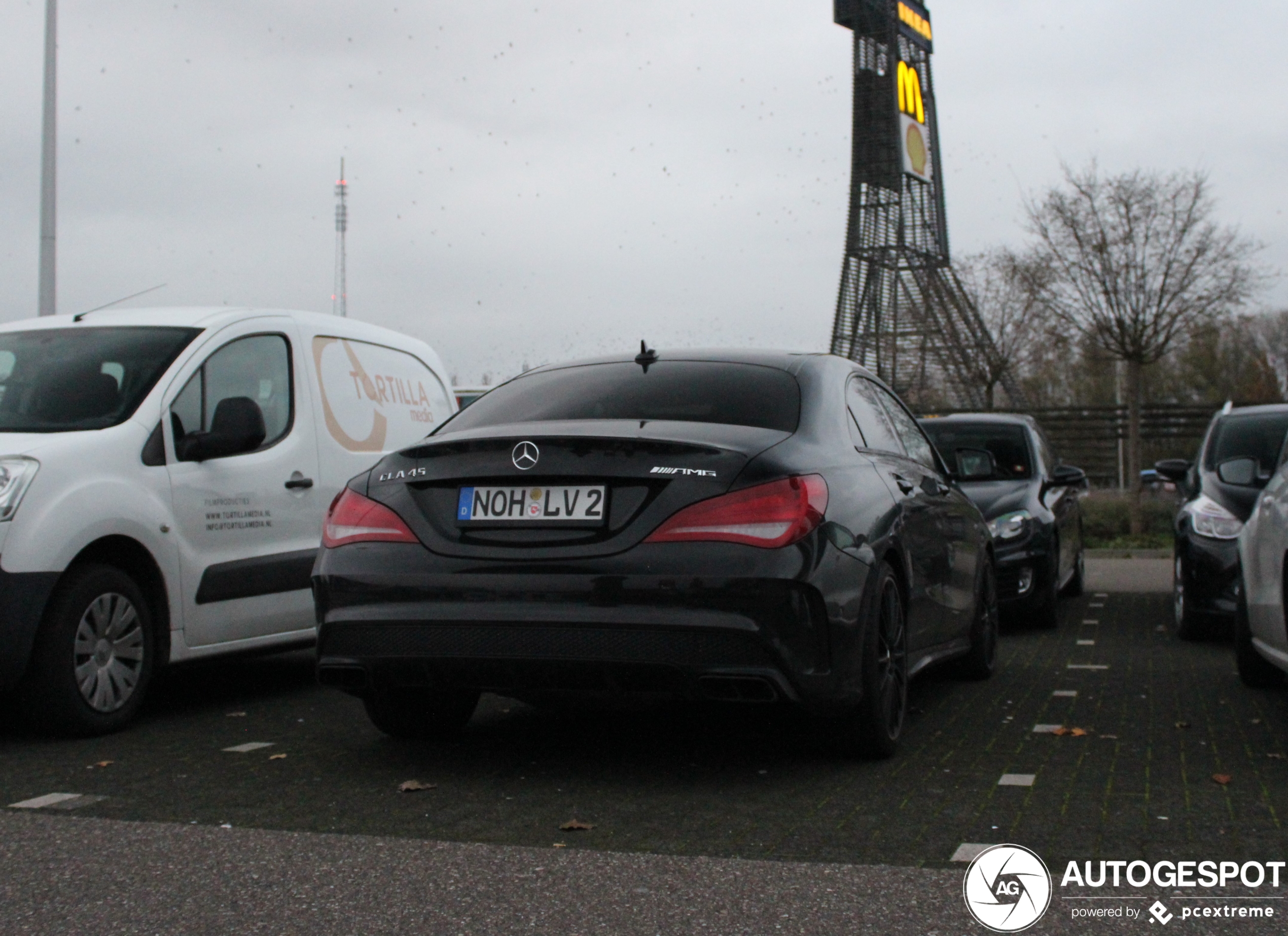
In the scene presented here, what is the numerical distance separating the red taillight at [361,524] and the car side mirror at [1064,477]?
7159mm

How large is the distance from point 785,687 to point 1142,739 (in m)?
1.89

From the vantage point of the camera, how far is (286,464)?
22.7 feet

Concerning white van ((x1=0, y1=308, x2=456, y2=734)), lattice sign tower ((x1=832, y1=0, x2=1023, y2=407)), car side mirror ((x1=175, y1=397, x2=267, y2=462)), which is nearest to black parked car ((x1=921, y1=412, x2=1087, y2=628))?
white van ((x1=0, y1=308, x2=456, y2=734))

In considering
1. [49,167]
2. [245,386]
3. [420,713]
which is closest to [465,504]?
[420,713]

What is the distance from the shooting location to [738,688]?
4.41m

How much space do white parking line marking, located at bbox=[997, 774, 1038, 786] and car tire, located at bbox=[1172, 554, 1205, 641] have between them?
4.74 m

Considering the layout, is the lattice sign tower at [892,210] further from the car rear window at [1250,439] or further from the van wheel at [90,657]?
the van wheel at [90,657]

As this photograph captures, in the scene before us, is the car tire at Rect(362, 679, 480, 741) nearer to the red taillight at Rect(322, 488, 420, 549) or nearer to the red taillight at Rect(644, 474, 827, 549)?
the red taillight at Rect(322, 488, 420, 549)

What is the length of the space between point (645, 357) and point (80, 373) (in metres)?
2.63

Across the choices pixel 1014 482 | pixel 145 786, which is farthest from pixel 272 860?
pixel 1014 482

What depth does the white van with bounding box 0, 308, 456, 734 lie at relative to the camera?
5480mm

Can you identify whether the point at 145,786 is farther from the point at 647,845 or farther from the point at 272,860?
the point at 647,845

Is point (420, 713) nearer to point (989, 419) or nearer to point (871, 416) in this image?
point (871, 416)

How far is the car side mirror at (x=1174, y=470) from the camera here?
10.2 meters
